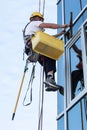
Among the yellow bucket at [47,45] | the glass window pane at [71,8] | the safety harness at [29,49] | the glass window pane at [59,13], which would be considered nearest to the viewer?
the yellow bucket at [47,45]

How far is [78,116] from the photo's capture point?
751cm

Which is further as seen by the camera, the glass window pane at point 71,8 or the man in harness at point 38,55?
the glass window pane at point 71,8

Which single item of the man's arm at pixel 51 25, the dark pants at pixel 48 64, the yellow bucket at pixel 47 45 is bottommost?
the dark pants at pixel 48 64

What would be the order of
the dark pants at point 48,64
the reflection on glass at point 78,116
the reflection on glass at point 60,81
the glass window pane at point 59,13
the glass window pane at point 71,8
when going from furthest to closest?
the glass window pane at point 59,13 < the glass window pane at point 71,8 < the dark pants at point 48,64 < the reflection on glass at point 60,81 < the reflection on glass at point 78,116

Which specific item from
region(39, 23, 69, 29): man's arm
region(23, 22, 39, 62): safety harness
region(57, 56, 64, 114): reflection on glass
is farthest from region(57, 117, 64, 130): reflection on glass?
region(39, 23, 69, 29): man's arm

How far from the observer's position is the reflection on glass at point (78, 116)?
24.1 ft

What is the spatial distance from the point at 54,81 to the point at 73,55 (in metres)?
0.63

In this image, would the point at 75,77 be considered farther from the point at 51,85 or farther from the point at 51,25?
the point at 51,25

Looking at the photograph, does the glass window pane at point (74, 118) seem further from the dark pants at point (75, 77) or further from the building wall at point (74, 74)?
the dark pants at point (75, 77)

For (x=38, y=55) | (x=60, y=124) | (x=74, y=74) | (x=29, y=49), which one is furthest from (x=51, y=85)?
(x=29, y=49)

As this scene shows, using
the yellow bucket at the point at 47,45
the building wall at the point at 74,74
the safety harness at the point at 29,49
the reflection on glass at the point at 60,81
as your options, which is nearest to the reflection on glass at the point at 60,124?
the building wall at the point at 74,74

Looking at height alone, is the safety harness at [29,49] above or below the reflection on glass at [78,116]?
above

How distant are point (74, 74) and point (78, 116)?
1.01m

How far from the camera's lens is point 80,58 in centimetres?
813
